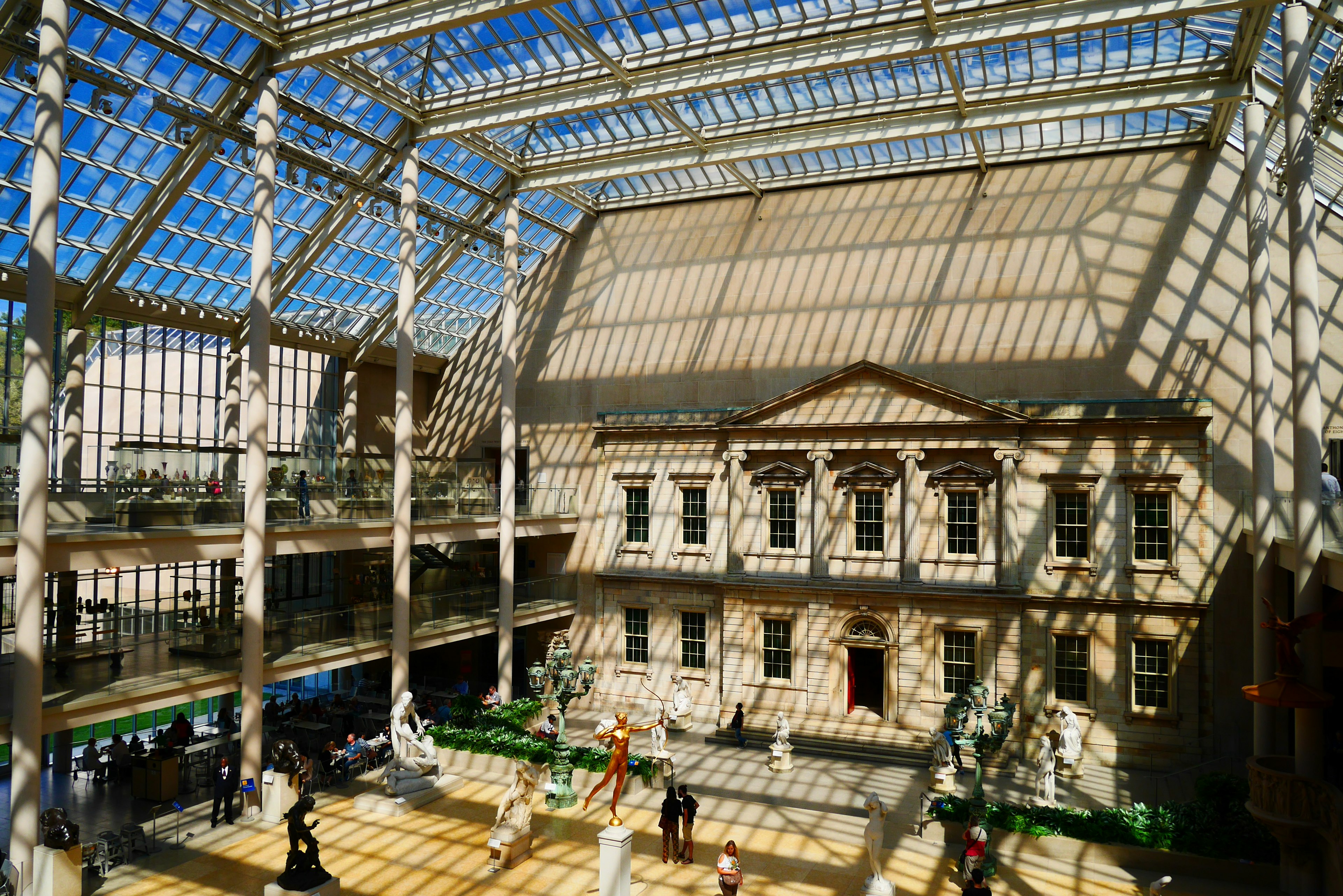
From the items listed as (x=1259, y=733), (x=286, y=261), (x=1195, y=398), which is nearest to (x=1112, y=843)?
(x=1259, y=733)

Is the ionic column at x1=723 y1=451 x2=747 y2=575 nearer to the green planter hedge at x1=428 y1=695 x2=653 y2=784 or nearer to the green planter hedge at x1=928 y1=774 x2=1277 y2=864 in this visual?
the green planter hedge at x1=428 y1=695 x2=653 y2=784

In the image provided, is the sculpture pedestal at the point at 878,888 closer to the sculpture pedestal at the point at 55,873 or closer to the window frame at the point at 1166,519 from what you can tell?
the sculpture pedestal at the point at 55,873

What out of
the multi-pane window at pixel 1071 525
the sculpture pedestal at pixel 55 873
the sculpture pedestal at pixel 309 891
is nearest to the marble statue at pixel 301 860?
the sculpture pedestal at pixel 309 891

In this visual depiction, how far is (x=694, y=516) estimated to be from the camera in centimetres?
2961

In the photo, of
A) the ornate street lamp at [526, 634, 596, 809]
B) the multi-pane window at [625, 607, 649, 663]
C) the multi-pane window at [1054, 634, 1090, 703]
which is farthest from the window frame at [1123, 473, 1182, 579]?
the ornate street lamp at [526, 634, 596, 809]

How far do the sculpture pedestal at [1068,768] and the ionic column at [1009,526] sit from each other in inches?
183

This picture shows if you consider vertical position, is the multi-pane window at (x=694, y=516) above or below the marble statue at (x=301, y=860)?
above

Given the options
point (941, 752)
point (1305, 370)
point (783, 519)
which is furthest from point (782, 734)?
point (1305, 370)

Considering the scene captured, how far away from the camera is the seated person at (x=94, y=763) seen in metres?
22.1

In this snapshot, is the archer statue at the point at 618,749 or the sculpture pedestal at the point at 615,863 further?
the archer statue at the point at 618,749

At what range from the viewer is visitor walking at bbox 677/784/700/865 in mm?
16875

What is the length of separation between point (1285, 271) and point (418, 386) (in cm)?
2909

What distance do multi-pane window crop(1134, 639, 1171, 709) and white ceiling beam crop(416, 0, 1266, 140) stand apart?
610 inches

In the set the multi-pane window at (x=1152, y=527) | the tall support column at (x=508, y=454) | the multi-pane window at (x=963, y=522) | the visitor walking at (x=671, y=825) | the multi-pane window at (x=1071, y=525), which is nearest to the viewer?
the visitor walking at (x=671, y=825)
